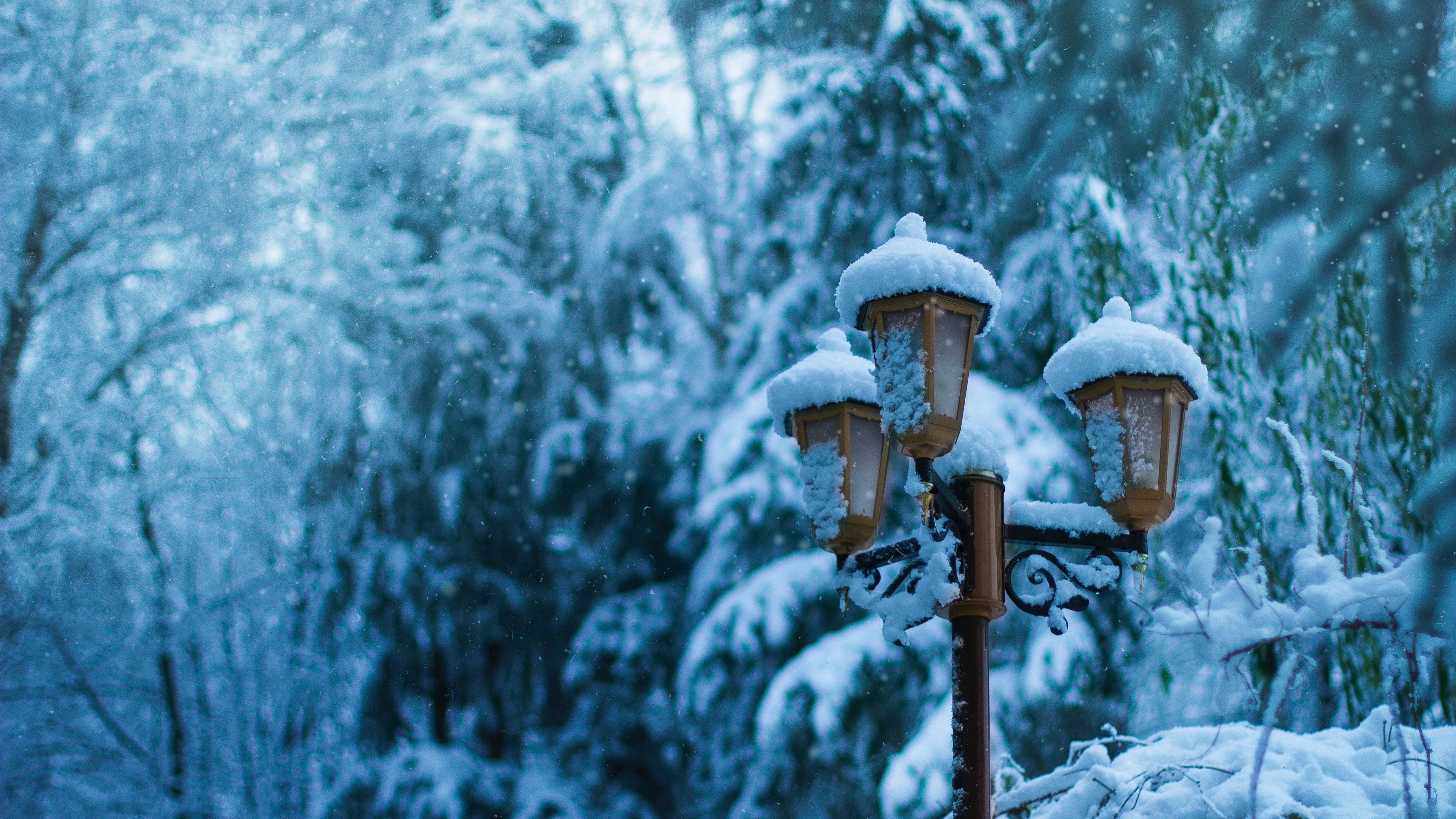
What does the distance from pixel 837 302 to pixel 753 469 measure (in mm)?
4699

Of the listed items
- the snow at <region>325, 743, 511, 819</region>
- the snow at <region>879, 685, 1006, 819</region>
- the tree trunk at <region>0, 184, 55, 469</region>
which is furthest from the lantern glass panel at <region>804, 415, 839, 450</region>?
the tree trunk at <region>0, 184, 55, 469</region>

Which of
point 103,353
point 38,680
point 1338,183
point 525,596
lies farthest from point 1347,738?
point 103,353

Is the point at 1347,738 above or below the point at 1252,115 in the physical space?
below

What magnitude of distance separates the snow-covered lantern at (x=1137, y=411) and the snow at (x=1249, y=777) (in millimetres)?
628

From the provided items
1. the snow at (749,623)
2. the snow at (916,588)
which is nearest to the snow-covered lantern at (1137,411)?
the snow at (916,588)

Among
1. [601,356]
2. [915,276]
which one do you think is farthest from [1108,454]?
[601,356]

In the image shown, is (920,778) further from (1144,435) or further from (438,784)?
(438,784)

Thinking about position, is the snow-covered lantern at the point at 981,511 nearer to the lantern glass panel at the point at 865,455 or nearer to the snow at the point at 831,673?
the lantern glass panel at the point at 865,455

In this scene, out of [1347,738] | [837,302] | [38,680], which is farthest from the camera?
[38,680]

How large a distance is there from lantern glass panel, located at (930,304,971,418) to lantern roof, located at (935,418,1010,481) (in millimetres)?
233

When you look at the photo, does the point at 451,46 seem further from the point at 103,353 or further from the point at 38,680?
the point at 38,680

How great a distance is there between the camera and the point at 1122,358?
2840 millimetres

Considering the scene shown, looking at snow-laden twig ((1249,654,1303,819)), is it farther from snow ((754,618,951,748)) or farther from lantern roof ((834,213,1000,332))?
snow ((754,618,951,748))

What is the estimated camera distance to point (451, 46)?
11.1 metres
